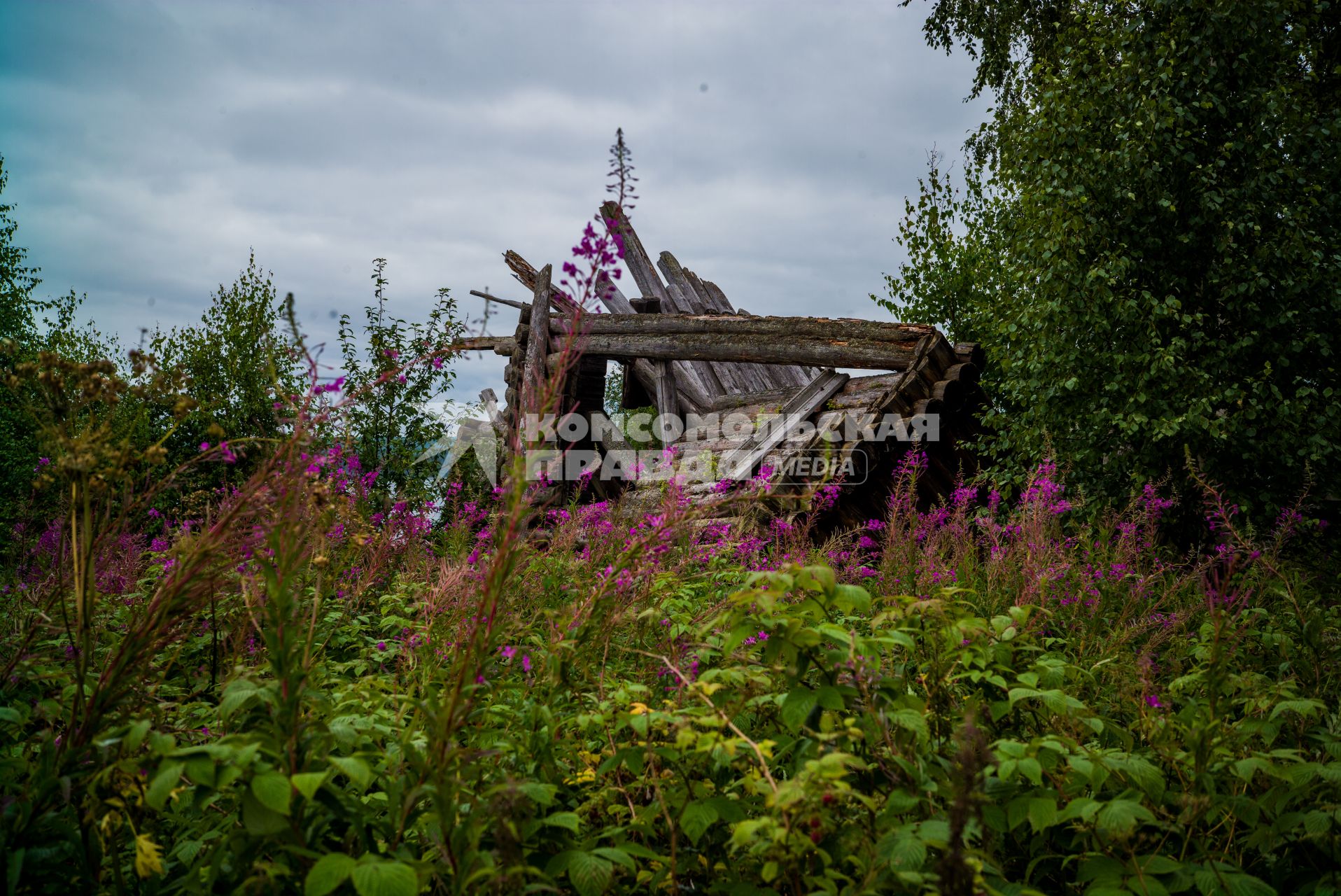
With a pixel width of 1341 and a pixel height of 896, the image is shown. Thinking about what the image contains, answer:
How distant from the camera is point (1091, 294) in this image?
6.95 metres

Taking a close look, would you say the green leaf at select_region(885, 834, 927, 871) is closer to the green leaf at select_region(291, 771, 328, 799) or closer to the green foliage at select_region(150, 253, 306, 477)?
the green leaf at select_region(291, 771, 328, 799)

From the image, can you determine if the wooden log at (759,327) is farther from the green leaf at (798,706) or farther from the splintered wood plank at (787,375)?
the green leaf at (798,706)

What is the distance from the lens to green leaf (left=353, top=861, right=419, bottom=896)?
1.32 metres

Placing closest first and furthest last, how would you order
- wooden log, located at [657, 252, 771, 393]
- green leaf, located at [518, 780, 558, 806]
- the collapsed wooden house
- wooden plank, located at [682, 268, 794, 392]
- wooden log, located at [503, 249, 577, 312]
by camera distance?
green leaf, located at [518, 780, 558, 806] → the collapsed wooden house → wooden log, located at [657, 252, 771, 393] → wooden plank, located at [682, 268, 794, 392] → wooden log, located at [503, 249, 577, 312]

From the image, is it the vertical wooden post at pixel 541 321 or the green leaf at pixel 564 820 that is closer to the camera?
the green leaf at pixel 564 820

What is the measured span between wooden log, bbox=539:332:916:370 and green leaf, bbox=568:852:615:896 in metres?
6.33

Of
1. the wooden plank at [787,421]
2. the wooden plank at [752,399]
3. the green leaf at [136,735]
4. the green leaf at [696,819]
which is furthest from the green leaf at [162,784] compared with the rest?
the wooden plank at [752,399]

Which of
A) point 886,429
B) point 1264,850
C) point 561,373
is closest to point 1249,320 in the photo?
point 886,429

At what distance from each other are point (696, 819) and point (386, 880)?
2.05 feet

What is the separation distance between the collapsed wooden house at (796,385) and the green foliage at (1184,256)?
86cm

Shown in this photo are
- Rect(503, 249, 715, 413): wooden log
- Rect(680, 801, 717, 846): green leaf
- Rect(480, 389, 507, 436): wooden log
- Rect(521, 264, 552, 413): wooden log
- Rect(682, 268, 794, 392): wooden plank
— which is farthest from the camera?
Rect(480, 389, 507, 436): wooden log

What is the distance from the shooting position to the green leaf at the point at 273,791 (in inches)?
53.4

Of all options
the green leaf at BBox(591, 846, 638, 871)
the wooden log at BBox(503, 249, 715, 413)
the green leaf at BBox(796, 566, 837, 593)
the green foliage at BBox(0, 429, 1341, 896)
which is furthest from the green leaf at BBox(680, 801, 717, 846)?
the wooden log at BBox(503, 249, 715, 413)

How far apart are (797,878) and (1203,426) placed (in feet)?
19.2
